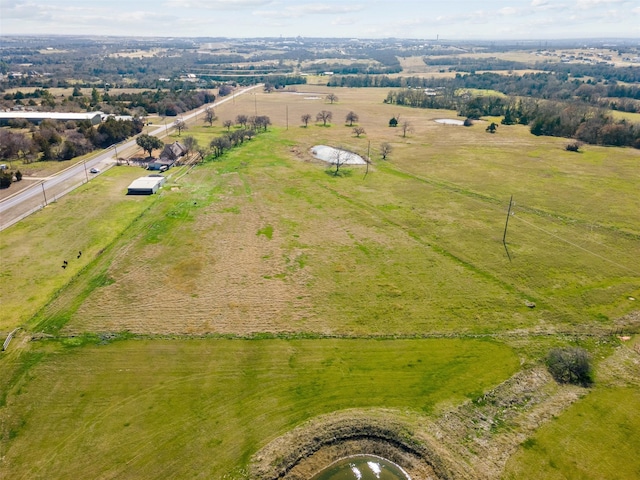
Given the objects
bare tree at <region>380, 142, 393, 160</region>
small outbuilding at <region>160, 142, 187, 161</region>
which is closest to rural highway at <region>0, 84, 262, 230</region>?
small outbuilding at <region>160, 142, 187, 161</region>

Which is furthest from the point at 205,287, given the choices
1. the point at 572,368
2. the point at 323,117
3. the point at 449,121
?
the point at 449,121

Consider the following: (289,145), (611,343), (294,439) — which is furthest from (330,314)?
(289,145)

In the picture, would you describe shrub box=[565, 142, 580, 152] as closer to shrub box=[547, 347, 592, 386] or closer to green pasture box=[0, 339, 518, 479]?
shrub box=[547, 347, 592, 386]

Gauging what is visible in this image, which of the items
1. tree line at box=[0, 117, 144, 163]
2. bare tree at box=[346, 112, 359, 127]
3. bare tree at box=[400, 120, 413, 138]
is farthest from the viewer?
bare tree at box=[346, 112, 359, 127]

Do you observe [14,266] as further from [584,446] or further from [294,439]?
[584,446]

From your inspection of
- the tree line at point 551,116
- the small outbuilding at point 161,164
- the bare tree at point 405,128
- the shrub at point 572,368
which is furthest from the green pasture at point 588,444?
the tree line at point 551,116
